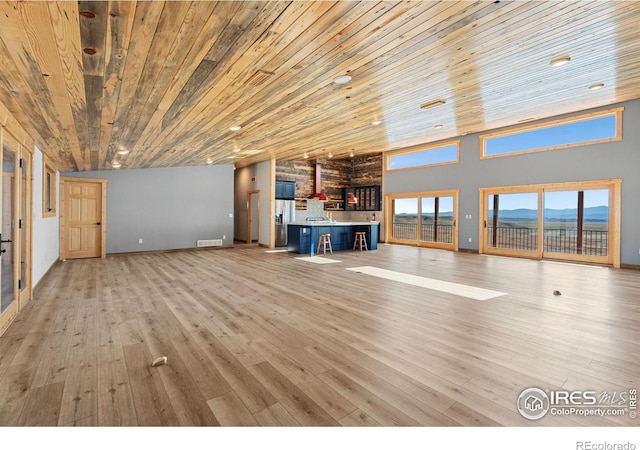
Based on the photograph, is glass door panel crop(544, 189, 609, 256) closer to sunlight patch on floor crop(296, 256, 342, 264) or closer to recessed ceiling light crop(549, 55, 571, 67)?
recessed ceiling light crop(549, 55, 571, 67)

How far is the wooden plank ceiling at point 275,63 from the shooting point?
2.16 metres

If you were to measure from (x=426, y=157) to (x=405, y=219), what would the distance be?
88.8 inches

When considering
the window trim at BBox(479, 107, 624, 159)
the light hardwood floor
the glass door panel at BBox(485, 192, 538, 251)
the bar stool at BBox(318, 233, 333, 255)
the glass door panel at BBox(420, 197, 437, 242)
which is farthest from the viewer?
the glass door panel at BBox(420, 197, 437, 242)

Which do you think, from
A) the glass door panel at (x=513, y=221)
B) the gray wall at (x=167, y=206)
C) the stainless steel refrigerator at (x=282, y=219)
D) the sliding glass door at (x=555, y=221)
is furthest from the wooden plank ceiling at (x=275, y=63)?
the stainless steel refrigerator at (x=282, y=219)

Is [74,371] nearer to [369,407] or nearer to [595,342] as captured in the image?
[369,407]


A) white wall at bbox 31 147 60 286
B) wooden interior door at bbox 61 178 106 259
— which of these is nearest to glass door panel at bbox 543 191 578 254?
white wall at bbox 31 147 60 286

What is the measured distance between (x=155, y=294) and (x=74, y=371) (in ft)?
7.63

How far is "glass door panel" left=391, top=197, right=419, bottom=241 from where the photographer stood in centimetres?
1123

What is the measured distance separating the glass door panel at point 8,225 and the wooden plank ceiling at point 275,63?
485 mm

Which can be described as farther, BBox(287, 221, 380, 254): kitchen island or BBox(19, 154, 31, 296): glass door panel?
BBox(287, 221, 380, 254): kitchen island

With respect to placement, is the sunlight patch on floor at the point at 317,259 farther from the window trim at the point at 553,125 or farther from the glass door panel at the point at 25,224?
the window trim at the point at 553,125

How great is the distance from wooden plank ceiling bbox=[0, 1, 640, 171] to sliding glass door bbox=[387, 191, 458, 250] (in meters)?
4.47

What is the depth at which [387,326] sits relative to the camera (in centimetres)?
329

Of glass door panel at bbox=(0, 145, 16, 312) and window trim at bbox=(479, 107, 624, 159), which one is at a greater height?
window trim at bbox=(479, 107, 624, 159)
